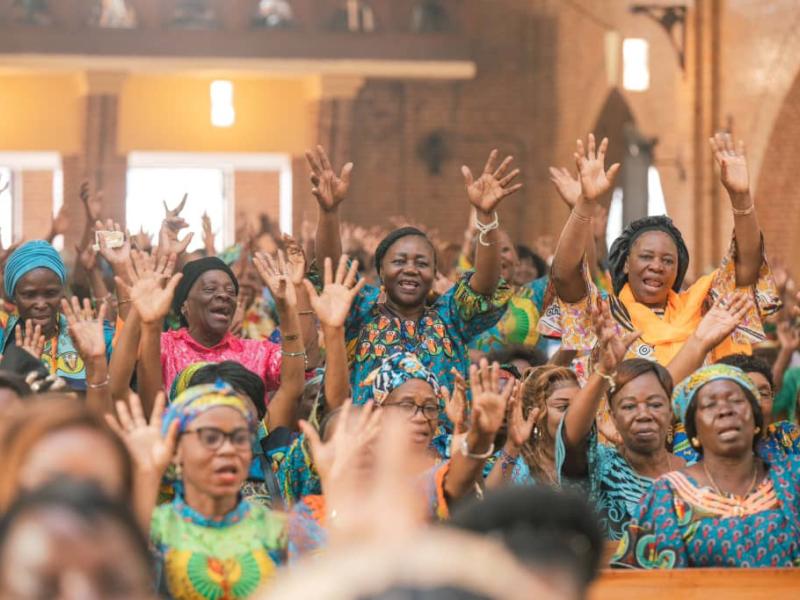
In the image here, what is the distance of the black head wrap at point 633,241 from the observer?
18.2ft

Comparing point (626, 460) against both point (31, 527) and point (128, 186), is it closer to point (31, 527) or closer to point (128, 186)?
point (31, 527)

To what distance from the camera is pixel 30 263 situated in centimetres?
562

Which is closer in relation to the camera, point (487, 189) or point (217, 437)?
point (217, 437)

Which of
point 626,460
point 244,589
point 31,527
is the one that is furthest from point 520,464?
point 31,527

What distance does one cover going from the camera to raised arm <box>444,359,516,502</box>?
4047 mm

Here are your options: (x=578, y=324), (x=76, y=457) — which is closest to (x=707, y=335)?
(x=578, y=324)

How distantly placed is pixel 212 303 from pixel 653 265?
1.47 m

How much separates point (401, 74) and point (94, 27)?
2795 mm

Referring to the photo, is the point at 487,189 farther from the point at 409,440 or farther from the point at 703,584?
the point at 409,440

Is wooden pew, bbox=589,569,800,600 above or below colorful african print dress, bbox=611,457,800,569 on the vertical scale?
below

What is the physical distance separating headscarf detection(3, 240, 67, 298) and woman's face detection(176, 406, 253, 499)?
82.2 inches

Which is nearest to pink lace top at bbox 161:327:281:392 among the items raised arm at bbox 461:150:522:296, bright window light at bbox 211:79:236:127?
raised arm at bbox 461:150:522:296

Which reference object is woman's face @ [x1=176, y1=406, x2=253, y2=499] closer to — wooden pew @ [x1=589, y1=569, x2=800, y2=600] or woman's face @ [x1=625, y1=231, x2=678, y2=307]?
wooden pew @ [x1=589, y1=569, x2=800, y2=600]

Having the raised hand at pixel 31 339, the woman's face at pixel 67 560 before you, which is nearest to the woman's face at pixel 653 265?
the raised hand at pixel 31 339
